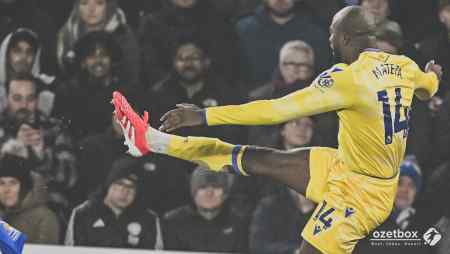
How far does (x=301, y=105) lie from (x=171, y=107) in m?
2.82

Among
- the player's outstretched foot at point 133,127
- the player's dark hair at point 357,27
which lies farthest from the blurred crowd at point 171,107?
the player's dark hair at point 357,27

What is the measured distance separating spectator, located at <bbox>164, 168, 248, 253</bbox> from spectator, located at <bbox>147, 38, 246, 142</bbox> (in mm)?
400

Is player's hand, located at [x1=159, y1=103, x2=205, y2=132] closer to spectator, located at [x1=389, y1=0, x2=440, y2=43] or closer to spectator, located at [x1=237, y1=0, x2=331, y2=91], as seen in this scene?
spectator, located at [x1=237, y1=0, x2=331, y2=91]

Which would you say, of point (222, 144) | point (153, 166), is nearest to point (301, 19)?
point (153, 166)

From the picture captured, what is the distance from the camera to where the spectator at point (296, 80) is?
8969 millimetres

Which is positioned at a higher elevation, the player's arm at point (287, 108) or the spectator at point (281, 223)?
the player's arm at point (287, 108)

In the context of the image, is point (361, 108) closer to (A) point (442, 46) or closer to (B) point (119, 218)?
(A) point (442, 46)

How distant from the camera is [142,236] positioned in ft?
29.2

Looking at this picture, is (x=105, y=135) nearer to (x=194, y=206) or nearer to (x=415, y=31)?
(x=194, y=206)

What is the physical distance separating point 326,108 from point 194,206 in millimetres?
2767

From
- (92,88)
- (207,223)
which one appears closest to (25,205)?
(92,88)

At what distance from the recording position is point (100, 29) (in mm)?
9461

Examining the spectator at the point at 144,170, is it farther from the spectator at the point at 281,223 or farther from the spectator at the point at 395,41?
the spectator at the point at 395,41

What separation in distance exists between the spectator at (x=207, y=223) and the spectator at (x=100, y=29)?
102 centimetres
